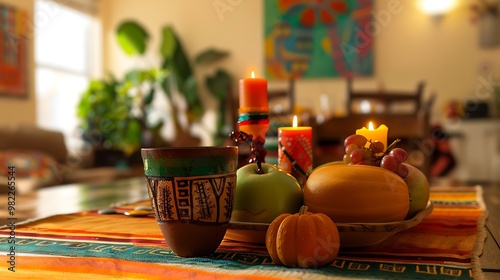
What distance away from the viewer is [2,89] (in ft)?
15.5

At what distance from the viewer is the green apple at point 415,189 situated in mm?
701

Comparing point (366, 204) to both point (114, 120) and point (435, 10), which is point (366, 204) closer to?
point (114, 120)

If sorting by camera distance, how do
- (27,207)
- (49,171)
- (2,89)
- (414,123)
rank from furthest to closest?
(2,89)
(49,171)
(414,123)
(27,207)

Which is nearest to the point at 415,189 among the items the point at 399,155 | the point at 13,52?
the point at 399,155

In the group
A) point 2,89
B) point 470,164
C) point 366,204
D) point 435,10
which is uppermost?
point 435,10

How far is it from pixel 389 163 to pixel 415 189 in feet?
0.30

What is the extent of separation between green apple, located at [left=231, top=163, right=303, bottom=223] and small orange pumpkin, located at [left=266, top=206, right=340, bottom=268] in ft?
0.25

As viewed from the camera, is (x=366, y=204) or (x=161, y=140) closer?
(x=366, y=204)

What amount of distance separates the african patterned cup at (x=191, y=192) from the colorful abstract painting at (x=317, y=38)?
5.37 m

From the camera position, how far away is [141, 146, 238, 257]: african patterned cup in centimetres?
53

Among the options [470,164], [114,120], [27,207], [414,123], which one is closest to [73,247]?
[27,207]

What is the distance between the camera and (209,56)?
6133 mm

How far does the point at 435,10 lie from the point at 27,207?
5.32 m

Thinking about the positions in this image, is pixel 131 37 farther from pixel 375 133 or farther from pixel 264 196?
pixel 264 196
